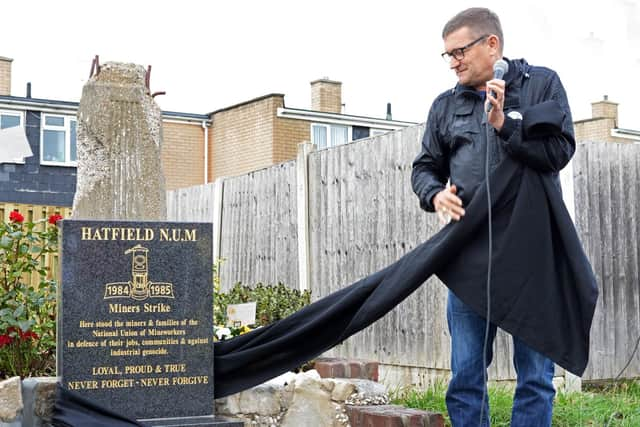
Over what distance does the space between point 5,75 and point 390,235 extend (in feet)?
61.0

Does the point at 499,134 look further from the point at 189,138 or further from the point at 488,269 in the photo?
the point at 189,138

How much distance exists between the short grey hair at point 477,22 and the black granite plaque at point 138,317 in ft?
6.18

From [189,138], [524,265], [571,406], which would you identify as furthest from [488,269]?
[189,138]

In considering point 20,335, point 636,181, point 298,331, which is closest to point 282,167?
point 636,181

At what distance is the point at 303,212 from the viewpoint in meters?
10.4

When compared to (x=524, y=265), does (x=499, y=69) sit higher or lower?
higher

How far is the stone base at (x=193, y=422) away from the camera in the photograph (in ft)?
17.0

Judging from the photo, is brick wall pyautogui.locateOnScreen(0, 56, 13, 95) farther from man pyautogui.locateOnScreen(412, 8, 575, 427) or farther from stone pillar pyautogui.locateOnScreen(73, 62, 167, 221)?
man pyautogui.locateOnScreen(412, 8, 575, 427)

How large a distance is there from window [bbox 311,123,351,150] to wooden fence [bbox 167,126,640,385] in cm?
1378

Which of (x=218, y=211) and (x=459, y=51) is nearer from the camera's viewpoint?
(x=459, y=51)

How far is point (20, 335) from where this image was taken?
6168 mm

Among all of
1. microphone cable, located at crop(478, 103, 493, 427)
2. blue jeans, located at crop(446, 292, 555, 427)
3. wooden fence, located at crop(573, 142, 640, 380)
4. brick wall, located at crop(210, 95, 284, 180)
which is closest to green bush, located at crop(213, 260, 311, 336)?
wooden fence, located at crop(573, 142, 640, 380)

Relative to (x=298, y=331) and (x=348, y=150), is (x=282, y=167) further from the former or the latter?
(x=298, y=331)

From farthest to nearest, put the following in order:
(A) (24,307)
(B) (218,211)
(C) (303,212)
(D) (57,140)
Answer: (D) (57,140) < (B) (218,211) < (C) (303,212) < (A) (24,307)
